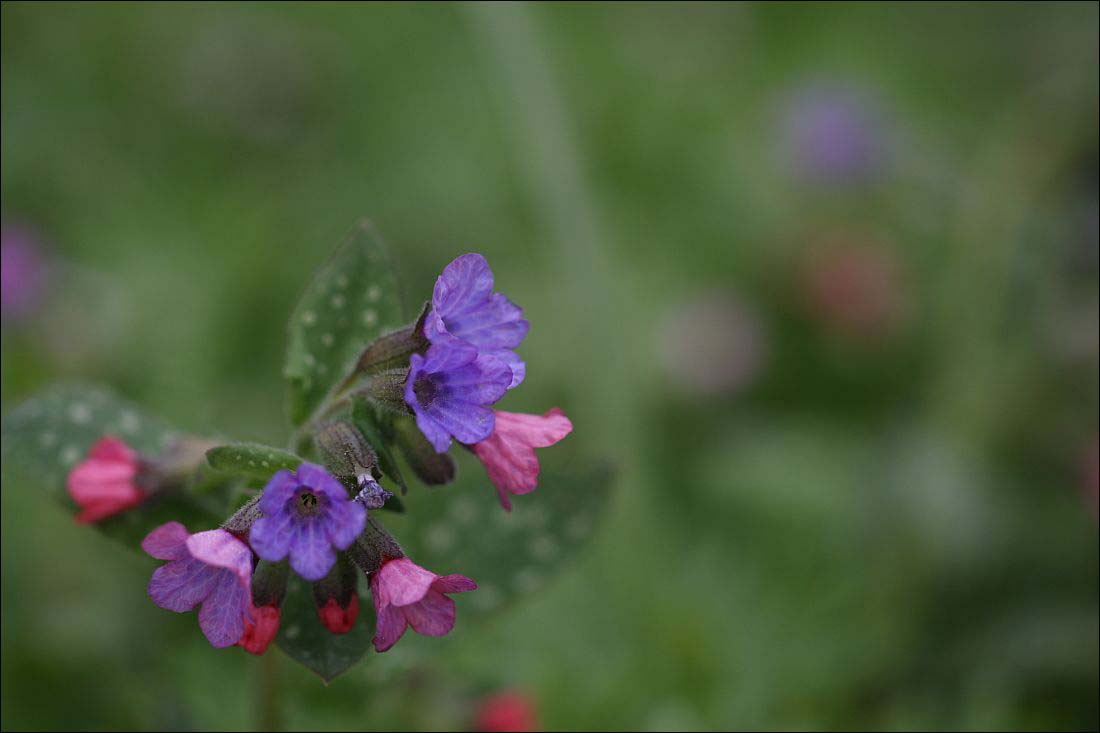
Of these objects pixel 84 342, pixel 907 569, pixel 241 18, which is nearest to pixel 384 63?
pixel 241 18

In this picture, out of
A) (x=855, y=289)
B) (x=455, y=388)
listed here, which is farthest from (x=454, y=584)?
(x=855, y=289)

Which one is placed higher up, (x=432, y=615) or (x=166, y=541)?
(x=166, y=541)

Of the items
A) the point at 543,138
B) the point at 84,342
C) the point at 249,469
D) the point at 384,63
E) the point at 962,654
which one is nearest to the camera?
the point at 249,469

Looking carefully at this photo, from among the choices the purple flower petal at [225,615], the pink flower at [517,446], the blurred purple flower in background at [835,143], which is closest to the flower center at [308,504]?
the purple flower petal at [225,615]

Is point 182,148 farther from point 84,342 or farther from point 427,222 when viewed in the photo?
point 84,342

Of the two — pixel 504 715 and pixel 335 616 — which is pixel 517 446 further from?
pixel 504 715

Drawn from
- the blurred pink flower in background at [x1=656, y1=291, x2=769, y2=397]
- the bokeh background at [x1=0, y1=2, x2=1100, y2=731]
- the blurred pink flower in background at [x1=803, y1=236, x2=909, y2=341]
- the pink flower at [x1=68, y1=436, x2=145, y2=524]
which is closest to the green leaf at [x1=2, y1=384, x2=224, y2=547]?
the pink flower at [x1=68, y1=436, x2=145, y2=524]

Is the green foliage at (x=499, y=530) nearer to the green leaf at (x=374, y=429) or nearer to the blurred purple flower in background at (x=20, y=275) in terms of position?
the green leaf at (x=374, y=429)
